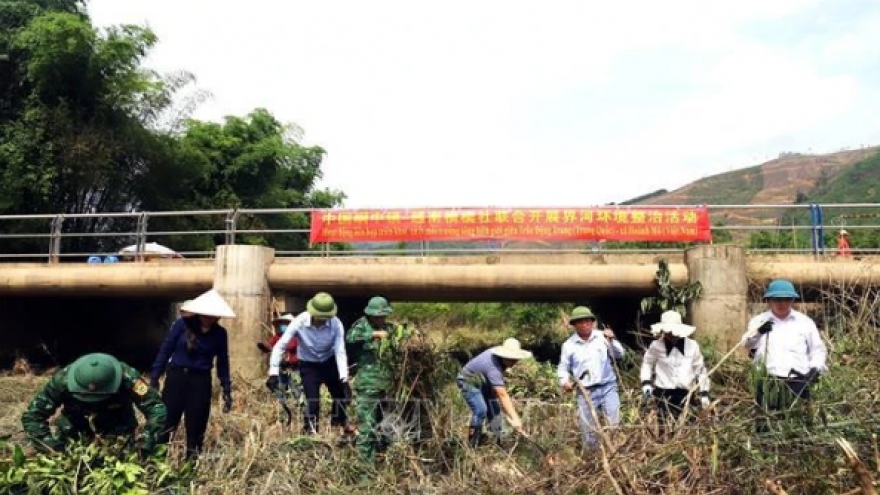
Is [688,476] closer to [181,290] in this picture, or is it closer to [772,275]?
[772,275]

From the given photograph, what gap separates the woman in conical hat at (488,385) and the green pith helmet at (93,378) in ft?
7.43

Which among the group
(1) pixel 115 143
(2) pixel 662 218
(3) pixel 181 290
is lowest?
(3) pixel 181 290

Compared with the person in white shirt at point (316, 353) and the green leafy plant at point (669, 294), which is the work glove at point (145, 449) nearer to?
the person in white shirt at point (316, 353)

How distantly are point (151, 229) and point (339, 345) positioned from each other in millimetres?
13224

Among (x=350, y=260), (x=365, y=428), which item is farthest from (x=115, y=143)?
(x=365, y=428)

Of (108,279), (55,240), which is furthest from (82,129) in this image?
(108,279)

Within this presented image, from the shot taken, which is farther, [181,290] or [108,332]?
[108,332]

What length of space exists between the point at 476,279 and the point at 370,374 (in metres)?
4.63

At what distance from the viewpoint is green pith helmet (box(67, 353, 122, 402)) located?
370 cm

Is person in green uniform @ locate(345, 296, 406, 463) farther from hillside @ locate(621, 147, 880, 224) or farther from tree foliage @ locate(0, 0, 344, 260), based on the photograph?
hillside @ locate(621, 147, 880, 224)

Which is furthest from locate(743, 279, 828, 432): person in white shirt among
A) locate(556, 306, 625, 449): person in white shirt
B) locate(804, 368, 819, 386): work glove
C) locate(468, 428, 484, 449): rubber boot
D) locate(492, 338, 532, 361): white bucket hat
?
locate(468, 428, 484, 449): rubber boot

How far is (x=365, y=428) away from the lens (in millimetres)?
4660

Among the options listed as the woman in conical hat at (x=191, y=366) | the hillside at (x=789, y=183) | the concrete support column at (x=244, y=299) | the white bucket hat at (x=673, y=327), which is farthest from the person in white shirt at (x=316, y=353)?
the hillside at (x=789, y=183)

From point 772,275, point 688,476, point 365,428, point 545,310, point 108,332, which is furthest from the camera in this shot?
point 545,310
